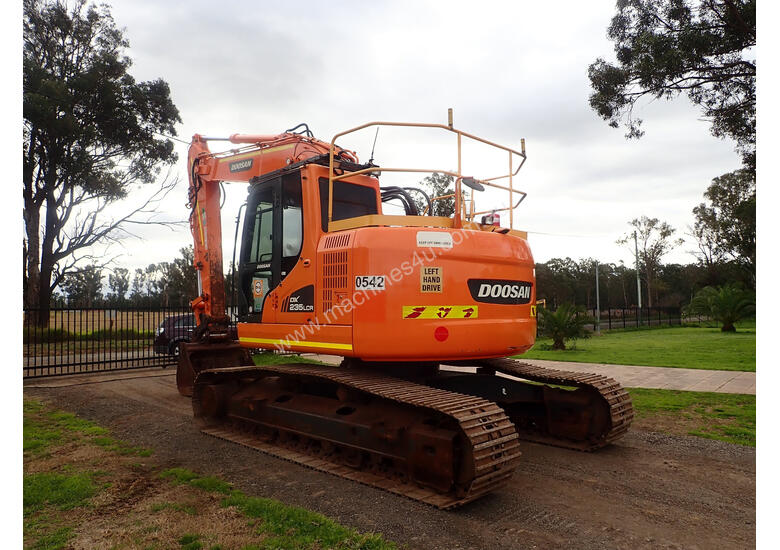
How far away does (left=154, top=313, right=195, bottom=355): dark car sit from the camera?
14961mm

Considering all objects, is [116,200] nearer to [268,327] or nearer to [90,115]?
[90,115]

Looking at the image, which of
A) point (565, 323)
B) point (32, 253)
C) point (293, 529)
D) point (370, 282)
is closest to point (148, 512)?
point (293, 529)

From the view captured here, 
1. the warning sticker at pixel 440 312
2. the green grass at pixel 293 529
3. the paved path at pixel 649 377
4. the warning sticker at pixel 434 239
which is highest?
the warning sticker at pixel 434 239

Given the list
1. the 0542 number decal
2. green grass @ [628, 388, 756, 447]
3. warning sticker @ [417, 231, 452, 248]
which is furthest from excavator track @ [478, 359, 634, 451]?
the 0542 number decal

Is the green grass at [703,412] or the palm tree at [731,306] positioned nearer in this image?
the green grass at [703,412]

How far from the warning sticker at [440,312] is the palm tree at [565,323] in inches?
503

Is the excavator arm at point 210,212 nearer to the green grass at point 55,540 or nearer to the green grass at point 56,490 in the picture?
the green grass at point 56,490

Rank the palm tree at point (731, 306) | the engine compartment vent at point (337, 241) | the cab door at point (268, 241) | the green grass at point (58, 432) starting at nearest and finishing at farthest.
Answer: the engine compartment vent at point (337, 241), the cab door at point (268, 241), the green grass at point (58, 432), the palm tree at point (731, 306)

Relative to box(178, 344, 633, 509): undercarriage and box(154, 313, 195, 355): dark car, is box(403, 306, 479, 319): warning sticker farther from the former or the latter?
box(154, 313, 195, 355): dark car

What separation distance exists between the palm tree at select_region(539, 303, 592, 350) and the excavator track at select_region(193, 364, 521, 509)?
12399mm

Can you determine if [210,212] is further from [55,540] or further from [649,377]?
[649,377]

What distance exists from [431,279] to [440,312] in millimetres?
333

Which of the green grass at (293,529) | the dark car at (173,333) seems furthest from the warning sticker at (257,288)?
the dark car at (173,333)

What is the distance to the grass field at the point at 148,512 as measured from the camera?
3793 millimetres
